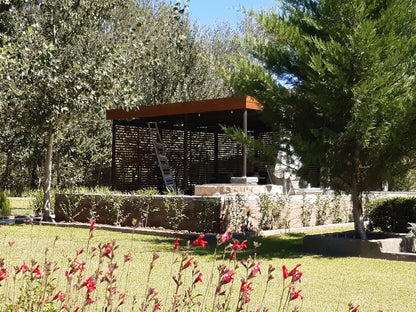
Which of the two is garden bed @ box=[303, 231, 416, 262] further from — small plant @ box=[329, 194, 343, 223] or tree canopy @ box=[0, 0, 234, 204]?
small plant @ box=[329, 194, 343, 223]

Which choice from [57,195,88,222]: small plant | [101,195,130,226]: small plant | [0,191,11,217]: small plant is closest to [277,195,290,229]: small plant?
[101,195,130,226]: small plant

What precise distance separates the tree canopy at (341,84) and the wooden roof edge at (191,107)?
4.33 m

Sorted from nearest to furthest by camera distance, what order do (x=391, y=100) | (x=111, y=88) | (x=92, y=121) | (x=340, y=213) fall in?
(x=391, y=100) < (x=111, y=88) < (x=340, y=213) < (x=92, y=121)

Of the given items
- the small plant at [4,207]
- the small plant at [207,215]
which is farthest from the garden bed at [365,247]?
the small plant at [4,207]

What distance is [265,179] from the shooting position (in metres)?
21.6

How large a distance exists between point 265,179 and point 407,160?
11910 millimetres

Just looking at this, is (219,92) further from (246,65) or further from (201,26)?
(246,65)

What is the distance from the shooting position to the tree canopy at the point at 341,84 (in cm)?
895

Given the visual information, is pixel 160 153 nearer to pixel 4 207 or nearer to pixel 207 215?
pixel 4 207

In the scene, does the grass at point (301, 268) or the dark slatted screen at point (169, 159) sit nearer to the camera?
the grass at point (301, 268)

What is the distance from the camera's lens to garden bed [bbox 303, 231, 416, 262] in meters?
9.00

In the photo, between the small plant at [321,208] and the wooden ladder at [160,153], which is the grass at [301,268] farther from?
the wooden ladder at [160,153]

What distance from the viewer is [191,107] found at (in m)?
17.3

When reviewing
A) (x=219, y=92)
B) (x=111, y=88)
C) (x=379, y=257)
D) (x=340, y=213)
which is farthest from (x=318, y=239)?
(x=219, y=92)
